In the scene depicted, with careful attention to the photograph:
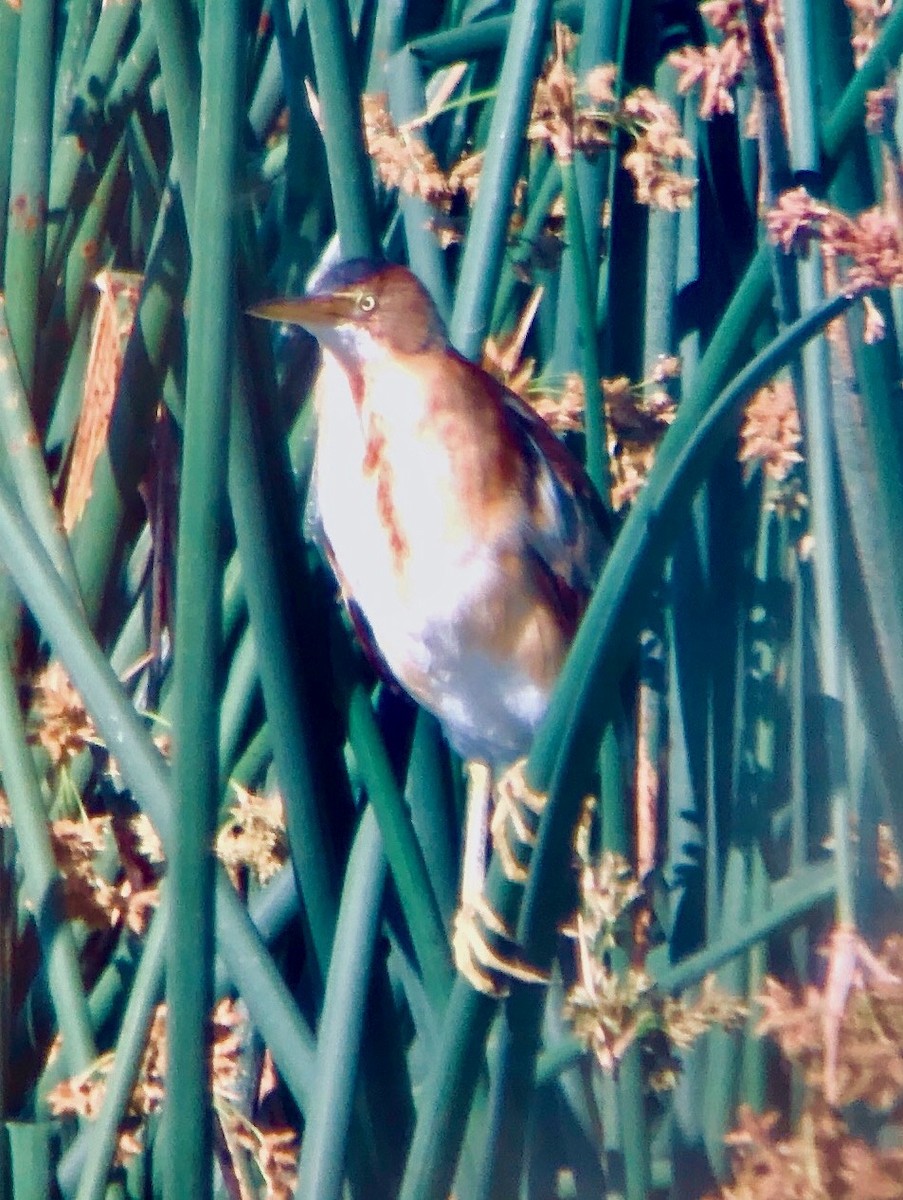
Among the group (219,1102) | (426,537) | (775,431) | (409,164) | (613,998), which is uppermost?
(409,164)

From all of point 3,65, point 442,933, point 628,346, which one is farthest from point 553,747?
point 3,65

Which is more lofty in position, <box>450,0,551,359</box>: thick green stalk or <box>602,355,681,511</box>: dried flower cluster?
<box>450,0,551,359</box>: thick green stalk

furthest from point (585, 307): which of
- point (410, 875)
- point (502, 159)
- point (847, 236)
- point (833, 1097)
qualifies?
point (833, 1097)

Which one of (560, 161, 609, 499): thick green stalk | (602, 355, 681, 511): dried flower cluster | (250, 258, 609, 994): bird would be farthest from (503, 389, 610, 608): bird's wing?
(560, 161, 609, 499): thick green stalk

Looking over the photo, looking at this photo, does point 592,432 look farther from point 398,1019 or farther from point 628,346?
point 398,1019

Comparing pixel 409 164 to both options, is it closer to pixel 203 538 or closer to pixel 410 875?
pixel 203 538

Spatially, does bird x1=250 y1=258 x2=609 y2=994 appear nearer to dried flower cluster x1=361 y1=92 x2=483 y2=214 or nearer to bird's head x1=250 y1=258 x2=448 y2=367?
A: bird's head x1=250 y1=258 x2=448 y2=367

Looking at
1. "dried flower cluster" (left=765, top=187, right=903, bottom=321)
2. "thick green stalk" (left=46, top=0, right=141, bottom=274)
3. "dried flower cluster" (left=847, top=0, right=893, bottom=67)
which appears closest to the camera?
"dried flower cluster" (left=765, top=187, right=903, bottom=321)

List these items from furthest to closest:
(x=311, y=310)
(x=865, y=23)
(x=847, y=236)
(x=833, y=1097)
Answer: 1. (x=311, y=310)
2. (x=865, y=23)
3. (x=833, y=1097)
4. (x=847, y=236)
